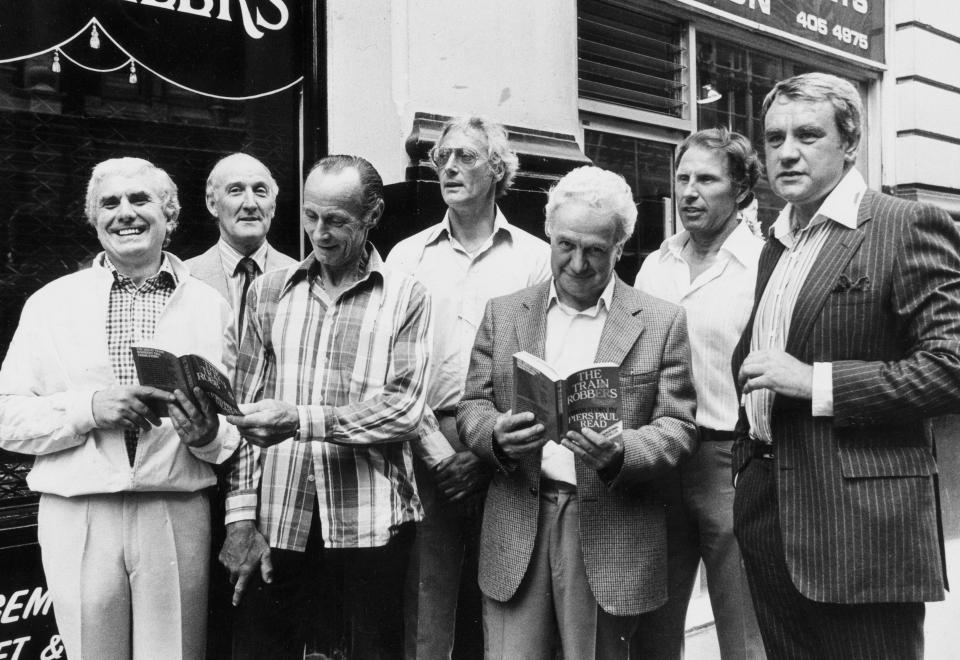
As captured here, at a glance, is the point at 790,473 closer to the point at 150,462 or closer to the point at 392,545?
the point at 392,545

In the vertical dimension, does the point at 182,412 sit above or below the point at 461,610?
above

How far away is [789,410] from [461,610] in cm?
202

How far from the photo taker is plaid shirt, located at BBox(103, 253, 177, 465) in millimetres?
2777

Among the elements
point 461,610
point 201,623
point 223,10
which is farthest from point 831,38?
point 201,623

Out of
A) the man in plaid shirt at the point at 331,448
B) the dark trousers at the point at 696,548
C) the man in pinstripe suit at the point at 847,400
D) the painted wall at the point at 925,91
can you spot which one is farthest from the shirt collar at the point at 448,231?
the painted wall at the point at 925,91

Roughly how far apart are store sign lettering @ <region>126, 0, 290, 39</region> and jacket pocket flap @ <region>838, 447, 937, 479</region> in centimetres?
314

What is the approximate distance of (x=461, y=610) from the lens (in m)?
4.02

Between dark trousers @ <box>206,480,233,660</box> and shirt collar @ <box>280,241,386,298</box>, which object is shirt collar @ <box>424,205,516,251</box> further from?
dark trousers @ <box>206,480,233,660</box>

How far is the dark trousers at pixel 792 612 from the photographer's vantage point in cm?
247

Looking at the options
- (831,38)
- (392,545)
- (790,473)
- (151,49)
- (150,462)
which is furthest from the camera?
(831,38)

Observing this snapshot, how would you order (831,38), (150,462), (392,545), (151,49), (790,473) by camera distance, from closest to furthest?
(790,473) < (150,462) < (392,545) < (151,49) < (831,38)

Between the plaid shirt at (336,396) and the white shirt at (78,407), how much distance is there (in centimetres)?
18

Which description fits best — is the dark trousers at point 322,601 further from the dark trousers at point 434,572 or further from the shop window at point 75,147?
the shop window at point 75,147

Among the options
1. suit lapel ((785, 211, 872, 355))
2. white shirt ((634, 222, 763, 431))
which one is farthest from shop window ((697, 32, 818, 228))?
suit lapel ((785, 211, 872, 355))
